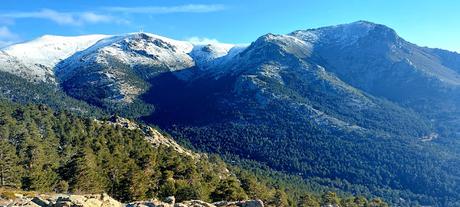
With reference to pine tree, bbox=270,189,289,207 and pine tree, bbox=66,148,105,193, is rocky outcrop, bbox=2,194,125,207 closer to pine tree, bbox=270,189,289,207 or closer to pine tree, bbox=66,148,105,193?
pine tree, bbox=66,148,105,193

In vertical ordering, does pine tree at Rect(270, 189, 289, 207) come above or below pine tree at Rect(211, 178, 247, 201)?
below

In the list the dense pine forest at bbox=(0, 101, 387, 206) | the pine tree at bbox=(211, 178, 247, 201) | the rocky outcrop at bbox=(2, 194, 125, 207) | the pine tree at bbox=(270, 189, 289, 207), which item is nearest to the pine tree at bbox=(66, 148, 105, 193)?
the dense pine forest at bbox=(0, 101, 387, 206)

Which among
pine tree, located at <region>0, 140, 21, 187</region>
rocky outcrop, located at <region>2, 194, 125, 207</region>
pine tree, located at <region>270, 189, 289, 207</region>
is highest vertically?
rocky outcrop, located at <region>2, 194, 125, 207</region>

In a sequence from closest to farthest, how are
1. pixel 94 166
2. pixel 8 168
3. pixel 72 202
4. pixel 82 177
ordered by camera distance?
pixel 72 202 < pixel 82 177 < pixel 94 166 < pixel 8 168

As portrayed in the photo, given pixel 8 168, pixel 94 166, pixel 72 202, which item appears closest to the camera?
pixel 72 202

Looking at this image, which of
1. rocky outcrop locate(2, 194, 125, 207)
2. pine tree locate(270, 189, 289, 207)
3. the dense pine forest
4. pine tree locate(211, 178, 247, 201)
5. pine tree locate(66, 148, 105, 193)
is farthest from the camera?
pine tree locate(270, 189, 289, 207)

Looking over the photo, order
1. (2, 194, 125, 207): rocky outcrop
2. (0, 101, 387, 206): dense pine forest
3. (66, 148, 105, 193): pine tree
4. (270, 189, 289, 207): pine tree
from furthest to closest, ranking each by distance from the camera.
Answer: (270, 189, 289, 207): pine tree < (0, 101, 387, 206): dense pine forest < (66, 148, 105, 193): pine tree < (2, 194, 125, 207): rocky outcrop

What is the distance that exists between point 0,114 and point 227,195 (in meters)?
94.5

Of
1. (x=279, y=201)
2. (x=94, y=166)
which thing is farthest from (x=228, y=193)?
(x=94, y=166)

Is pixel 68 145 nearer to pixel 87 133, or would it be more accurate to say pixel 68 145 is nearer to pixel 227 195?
pixel 87 133

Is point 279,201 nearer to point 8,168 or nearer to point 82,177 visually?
point 82,177

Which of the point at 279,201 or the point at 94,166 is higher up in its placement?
the point at 94,166

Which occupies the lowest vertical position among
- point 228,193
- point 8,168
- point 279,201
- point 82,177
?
point 279,201

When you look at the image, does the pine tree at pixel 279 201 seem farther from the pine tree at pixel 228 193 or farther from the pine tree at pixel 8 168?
the pine tree at pixel 8 168
